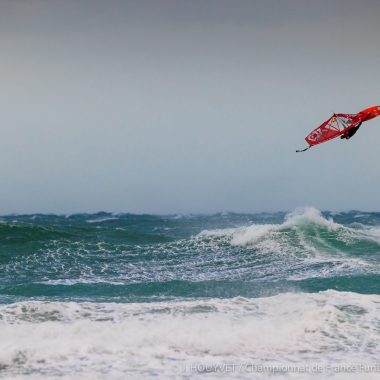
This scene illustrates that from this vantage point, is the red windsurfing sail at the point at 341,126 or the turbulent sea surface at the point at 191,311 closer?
the turbulent sea surface at the point at 191,311

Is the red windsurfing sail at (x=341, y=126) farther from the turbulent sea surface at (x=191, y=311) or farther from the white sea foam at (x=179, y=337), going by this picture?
the white sea foam at (x=179, y=337)

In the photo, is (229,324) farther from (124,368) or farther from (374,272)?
(374,272)

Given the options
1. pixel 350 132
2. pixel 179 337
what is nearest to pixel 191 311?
pixel 179 337

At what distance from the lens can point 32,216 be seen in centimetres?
5434

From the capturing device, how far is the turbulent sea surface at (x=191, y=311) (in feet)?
29.6

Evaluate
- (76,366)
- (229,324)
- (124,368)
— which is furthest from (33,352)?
(229,324)

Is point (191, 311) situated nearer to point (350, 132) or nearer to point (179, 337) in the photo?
point (179, 337)

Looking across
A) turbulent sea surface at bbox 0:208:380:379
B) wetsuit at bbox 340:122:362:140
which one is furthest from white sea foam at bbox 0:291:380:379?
wetsuit at bbox 340:122:362:140

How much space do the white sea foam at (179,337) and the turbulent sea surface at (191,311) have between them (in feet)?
0.06

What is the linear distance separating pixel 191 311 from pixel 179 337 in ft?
6.60

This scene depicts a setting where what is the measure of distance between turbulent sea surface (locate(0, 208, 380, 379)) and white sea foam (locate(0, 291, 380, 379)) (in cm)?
2

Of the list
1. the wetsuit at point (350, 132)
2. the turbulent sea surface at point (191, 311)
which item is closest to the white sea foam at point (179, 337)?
the turbulent sea surface at point (191, 311)

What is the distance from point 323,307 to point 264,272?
656cm

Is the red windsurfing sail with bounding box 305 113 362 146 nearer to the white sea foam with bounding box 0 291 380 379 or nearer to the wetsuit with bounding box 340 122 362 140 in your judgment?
the wetsuit with bounding box 340 122 362 140
